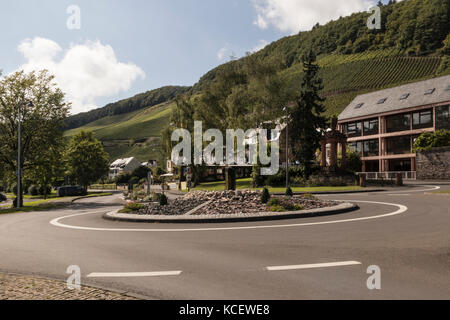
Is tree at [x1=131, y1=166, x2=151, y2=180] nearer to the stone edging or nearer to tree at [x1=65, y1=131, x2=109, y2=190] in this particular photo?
tree at [x1=65, y1=131, x2=109, y2=190]

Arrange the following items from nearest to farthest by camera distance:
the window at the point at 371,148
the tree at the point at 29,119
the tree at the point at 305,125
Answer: the tree at the point at 29,119 < the tree at the point at 305,125 < the window at the point at 371,148

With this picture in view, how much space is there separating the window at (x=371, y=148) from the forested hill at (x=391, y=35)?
30303 millimetres

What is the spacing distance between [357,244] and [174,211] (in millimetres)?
8973

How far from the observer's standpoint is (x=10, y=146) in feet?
96.7

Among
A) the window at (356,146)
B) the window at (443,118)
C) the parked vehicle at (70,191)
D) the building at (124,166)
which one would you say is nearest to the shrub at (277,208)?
the parked vehicle at (70,191)

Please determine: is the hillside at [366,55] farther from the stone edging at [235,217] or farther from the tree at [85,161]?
the stone edging at [235,217]

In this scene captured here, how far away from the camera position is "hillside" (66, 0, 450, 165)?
87500 mm

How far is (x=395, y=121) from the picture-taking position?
51844 millimetres

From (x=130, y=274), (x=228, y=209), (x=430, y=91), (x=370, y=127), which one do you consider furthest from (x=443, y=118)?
(x=130, y=274)

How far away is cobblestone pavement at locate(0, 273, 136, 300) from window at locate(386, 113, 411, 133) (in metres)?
53.2

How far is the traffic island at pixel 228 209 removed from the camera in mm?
13227

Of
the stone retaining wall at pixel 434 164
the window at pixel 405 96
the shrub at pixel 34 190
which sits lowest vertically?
the shrub at pixel 34 190

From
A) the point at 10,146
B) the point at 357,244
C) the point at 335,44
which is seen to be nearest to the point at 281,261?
the point at 357,244
